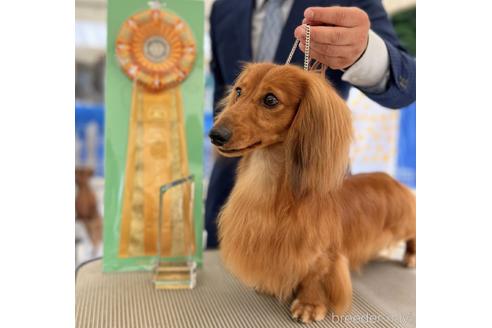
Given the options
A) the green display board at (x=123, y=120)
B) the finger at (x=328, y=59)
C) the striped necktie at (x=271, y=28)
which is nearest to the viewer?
the finger at (x=328, y=59)

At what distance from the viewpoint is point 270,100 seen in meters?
0.94

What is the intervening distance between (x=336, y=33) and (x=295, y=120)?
0.21m

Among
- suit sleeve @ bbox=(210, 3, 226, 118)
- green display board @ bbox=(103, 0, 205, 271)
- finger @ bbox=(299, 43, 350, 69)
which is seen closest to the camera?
finger @ bbox=(299, 43, 350, 69)

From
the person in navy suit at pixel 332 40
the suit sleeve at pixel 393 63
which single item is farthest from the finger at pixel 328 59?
the suit sleeve at pixel 393 63

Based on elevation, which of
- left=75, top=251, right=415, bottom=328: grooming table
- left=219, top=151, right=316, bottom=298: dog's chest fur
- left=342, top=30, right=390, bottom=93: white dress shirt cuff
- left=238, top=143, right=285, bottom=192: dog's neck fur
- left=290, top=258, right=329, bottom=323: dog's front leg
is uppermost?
left=342, top=30, right=390, bottom=93: white dress shirt cuff

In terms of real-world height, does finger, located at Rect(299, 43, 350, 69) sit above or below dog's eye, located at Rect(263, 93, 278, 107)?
above

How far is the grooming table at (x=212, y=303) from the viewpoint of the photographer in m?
1.04

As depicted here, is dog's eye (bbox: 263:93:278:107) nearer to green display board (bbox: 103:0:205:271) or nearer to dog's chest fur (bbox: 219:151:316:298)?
dog's chest fur (bbox: 219:151:316:298)

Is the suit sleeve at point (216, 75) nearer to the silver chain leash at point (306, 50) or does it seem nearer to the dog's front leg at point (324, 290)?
the silver chain leash at point (306, 50)

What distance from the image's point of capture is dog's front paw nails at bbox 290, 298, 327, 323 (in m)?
1.05

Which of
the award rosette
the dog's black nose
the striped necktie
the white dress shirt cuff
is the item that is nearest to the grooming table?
the award rosette

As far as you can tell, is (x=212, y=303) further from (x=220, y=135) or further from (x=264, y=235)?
(x=220, y=135)

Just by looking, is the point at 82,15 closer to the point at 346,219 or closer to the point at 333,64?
the point at 333,64

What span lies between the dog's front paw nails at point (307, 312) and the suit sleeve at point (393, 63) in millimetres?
556
